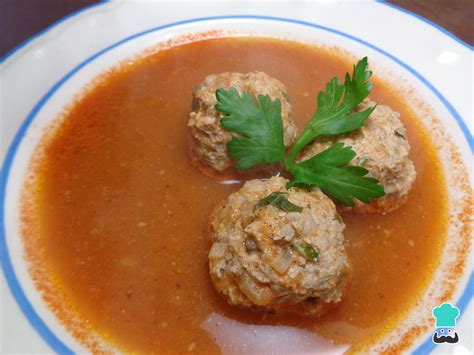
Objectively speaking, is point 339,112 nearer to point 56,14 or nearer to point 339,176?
point 339,176

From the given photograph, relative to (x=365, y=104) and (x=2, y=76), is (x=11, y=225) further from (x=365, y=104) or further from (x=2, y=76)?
(x=365, y=104)

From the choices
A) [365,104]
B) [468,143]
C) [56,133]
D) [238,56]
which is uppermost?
[238,56]

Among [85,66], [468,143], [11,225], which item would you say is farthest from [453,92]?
[11,225]

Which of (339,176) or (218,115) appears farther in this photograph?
(218,115)

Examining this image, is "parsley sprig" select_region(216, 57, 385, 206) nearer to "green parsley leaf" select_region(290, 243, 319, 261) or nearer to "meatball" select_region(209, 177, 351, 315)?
"meatball" select_region(209, 177, 351, 315)

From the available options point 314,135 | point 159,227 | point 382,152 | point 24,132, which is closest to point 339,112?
point 314,135

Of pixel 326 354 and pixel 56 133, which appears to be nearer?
pixel 326 354

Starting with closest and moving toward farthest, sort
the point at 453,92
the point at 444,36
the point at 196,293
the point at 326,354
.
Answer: the point at 326,354 < the point at 196,293 < the point at 453,92 < the point at 444,36

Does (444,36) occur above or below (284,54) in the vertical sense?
below
